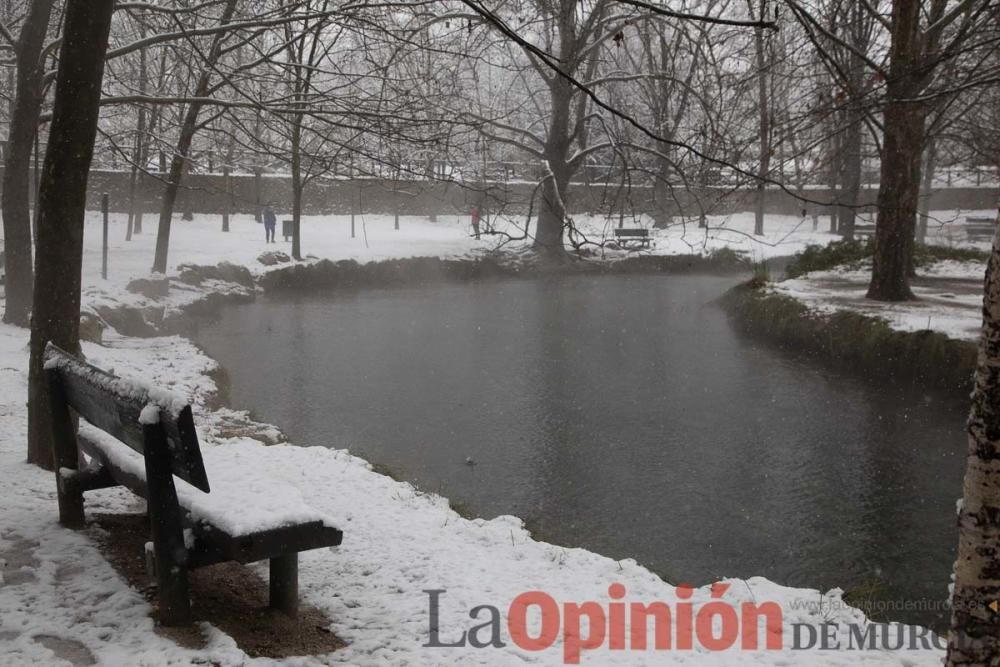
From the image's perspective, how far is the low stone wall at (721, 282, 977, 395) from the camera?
11953 millimetres

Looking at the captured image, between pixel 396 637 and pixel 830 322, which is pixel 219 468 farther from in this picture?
pixel 830 322

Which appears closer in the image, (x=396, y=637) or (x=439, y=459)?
(x=396, y=637)

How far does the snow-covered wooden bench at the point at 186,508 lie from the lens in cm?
354

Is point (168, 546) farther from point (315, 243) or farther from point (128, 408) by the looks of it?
point (315, 243)

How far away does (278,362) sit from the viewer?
43.8 feet

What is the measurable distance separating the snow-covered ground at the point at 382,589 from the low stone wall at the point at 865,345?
25.1ft

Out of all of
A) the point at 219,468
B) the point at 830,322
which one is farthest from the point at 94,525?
the point at 830,322

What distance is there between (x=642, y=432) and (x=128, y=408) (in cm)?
714

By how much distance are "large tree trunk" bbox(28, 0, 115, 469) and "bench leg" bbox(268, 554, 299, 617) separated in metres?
2.48

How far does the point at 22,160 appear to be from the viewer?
38.3 ft

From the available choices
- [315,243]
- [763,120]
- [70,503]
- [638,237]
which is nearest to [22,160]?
[70,503]

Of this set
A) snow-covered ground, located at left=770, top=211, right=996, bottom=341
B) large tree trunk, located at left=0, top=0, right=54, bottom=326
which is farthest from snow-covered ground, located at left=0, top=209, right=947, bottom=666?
snow-covered ground, located at left=770, top=211, right=996, bottom=341

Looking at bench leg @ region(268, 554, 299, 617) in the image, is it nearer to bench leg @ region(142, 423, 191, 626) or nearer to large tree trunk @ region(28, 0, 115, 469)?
bench leg @ region(142, 423, 191, 626)

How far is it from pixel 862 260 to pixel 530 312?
798 cm
